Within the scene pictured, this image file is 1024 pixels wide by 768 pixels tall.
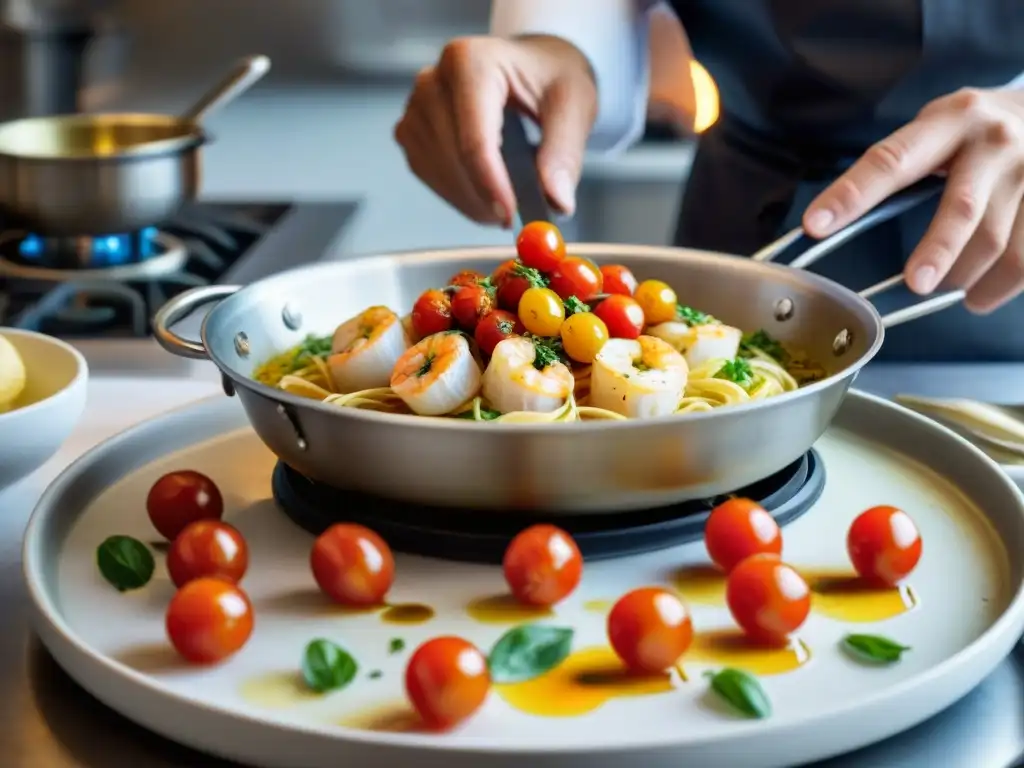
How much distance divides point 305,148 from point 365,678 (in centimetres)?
247

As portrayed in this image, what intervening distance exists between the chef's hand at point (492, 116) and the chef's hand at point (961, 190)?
0.30m

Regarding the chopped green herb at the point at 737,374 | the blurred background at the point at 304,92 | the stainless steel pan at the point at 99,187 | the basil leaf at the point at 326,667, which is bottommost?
the blurred background at the point at 304,92

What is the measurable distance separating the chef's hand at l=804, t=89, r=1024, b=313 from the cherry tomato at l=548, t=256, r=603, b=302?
24cm

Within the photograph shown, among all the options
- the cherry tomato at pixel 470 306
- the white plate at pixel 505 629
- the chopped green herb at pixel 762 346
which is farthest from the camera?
the chopped green herb at pixel 762 346

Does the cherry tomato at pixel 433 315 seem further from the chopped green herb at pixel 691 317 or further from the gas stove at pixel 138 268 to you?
the gas stove at pixel 138 268

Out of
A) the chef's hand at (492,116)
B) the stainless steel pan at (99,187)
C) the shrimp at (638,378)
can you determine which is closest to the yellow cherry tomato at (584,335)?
the shrimp at (638,378)

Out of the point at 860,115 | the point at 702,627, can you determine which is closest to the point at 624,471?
the point at 702,627

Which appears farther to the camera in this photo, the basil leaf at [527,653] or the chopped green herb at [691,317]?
the chopped green herb at [691,317]

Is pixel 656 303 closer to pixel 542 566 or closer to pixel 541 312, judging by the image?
pixel 541 312

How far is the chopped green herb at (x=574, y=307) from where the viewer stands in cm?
98

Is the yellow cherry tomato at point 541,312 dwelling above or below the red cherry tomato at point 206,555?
above

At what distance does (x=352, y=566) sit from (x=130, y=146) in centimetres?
153

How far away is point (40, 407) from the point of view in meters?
0.96

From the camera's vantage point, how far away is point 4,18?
2.76m
